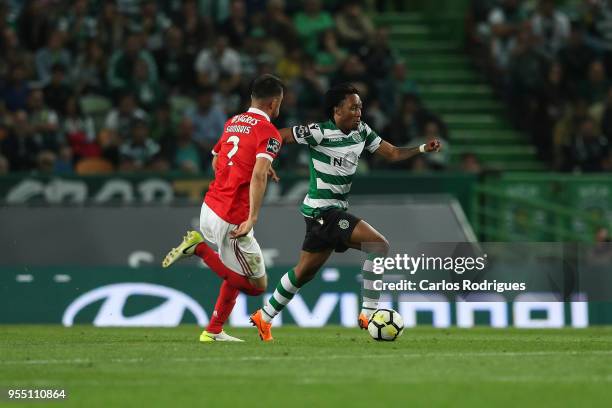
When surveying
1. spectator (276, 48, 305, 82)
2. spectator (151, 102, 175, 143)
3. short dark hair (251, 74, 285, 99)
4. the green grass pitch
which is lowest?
the green grass pitch

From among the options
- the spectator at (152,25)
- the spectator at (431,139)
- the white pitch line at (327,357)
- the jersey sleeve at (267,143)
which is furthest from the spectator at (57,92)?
the white pitch line at (327,357)

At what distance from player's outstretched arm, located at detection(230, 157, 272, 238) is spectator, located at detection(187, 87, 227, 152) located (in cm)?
874

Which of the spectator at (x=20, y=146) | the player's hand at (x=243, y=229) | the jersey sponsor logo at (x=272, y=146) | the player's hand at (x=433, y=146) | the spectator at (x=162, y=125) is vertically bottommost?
the player's hand at (x=243, y=229)

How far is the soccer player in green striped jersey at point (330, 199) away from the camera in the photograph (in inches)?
478

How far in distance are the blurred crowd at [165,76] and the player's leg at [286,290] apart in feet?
23.5

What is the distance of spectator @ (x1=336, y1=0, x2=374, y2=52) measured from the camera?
22844 mm

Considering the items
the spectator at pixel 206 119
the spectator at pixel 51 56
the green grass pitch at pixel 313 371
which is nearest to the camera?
the green grass pitch at pixel 313 371

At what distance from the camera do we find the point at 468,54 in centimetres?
2556

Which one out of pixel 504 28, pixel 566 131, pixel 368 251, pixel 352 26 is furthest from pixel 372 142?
pixel 504 28

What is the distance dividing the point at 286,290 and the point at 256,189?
A: 51.2 inches

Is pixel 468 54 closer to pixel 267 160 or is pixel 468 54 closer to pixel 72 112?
pixel 72 112

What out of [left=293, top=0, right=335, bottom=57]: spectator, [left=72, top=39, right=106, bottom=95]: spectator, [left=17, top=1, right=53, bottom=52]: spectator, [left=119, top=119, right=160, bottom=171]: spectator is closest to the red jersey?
[left=119, top=119, right=160, bottom=171]: spectator

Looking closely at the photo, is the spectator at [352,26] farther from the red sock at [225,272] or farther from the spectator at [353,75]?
the red sock at [225,272]

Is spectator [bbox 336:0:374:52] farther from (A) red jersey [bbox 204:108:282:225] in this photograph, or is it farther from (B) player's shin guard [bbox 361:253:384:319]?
(A) red jersey [bbox 204:108:282:225]
